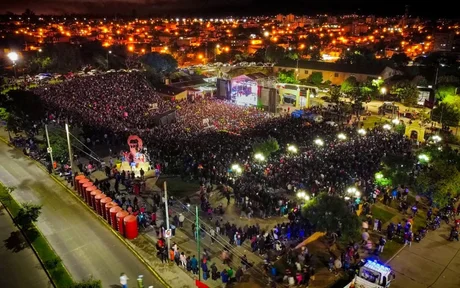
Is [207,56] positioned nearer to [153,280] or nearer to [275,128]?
[275,128]

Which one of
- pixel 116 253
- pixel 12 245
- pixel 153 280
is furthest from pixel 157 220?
→ pixel 12 245

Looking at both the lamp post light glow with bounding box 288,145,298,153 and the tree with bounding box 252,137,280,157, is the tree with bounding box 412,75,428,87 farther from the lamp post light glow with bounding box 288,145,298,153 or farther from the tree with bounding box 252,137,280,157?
the tree with bounding box 252,137,280,157

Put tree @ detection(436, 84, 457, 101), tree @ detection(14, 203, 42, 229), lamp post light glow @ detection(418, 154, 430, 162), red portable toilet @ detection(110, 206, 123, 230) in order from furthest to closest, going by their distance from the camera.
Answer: tree @ detection(436, 84, 457, 101) → lamp post light glow @ detection(418, 154, 430, 162) → red portable toilet @ detection(110, 206, 123, 230) → tree @ detection(14, 203, 42, 229)

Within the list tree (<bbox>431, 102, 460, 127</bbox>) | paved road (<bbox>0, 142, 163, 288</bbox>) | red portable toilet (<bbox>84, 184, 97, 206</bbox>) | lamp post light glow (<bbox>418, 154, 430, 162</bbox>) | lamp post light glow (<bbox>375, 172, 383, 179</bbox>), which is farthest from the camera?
tree (<bbox>431, 102, 460, 127</bbox>)

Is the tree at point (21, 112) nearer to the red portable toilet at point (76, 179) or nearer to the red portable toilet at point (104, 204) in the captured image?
the red portable toilet at point (76, 179)

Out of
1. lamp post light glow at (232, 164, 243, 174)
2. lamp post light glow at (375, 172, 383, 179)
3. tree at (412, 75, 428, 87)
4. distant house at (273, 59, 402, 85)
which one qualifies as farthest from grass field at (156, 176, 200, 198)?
distant house at (273, 59, 402, 85)

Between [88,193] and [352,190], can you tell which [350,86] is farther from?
[88,193]
